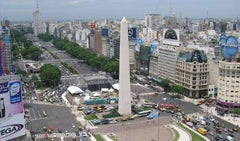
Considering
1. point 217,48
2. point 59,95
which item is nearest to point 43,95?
point 59,95

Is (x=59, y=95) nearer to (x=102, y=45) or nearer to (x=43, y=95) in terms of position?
(x=43, y=95)

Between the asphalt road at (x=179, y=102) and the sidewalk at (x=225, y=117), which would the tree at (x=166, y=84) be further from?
the sidewalk at (x=225, y=117)

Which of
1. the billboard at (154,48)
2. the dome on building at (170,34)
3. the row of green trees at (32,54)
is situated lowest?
the row of green trees at (32,54)

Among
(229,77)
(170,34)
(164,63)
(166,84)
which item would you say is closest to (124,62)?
(229,77)

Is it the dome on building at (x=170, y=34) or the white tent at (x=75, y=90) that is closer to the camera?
the white tent at (x=75, y=90)

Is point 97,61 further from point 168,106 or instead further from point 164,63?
point 168,106

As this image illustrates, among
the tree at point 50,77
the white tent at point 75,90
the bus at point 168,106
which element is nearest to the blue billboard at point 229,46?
the bus at point 168,106
